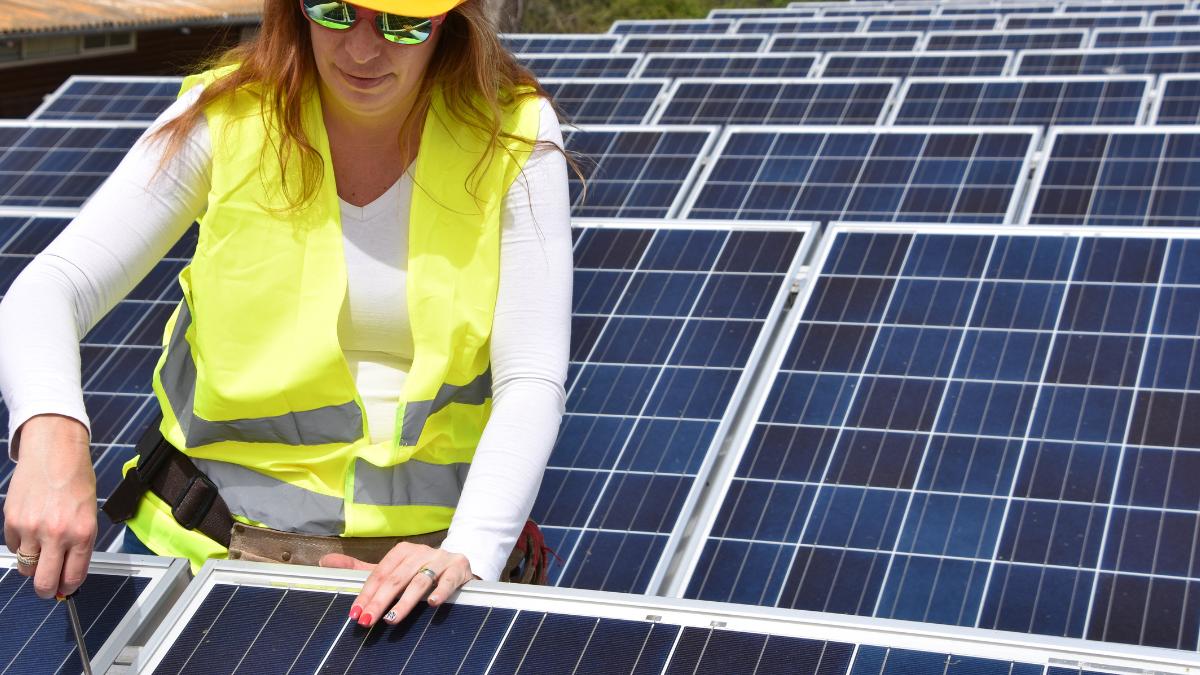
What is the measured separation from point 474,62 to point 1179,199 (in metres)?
6.68

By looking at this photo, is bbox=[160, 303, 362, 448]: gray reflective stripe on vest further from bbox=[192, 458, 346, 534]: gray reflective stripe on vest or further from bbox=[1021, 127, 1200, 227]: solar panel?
bbox=[1021, 127, 1200, 227]: solar panel

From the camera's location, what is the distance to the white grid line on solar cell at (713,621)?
241 cm

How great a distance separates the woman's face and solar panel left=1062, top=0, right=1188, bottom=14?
19.6 metres

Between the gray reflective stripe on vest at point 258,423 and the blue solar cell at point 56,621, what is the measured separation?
34cm

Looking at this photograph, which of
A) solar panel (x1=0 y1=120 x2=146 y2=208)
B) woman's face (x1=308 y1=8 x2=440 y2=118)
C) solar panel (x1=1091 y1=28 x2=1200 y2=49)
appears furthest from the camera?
solar panel (x1=1091 y1=28 x2=1200 y2=49)

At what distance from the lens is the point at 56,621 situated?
2869 millimetres

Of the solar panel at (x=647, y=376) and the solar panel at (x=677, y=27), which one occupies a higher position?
the solar panel at (x=647, y=376)

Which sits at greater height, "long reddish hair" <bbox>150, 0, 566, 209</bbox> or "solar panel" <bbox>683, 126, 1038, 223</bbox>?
"long reddish hair" <bbox>150, 0, 566, 209</bbox>

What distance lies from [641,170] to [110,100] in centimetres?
674

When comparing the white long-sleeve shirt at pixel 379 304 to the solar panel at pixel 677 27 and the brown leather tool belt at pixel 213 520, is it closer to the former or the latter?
the brown leather tool belt at pixel 213 520

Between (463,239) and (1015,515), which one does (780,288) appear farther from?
(463,239)

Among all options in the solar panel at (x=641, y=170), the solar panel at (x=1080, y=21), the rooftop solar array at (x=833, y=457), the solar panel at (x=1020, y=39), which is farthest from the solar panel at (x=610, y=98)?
the solar panel at (x=1080, y=21)

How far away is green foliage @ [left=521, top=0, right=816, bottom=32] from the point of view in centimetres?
3466

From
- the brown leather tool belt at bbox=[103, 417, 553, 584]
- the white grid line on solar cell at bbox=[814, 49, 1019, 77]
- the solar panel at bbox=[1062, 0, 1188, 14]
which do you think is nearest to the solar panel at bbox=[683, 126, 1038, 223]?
the brown leather tool belt at bbox=[103, 417, 553, 584]
